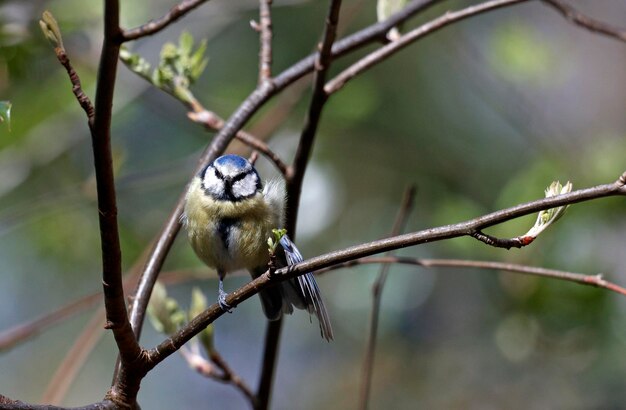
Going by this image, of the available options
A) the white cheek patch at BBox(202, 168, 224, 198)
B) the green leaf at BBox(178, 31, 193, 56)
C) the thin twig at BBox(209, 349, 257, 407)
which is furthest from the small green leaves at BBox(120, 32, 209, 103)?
the thin twig at BBox(209, 349, 257, 407)

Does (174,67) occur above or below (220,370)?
above

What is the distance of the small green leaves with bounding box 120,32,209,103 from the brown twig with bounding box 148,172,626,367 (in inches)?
30.6

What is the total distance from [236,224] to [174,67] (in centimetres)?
42

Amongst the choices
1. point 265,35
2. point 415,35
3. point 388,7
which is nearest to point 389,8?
point 388,7

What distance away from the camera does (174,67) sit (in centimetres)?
187

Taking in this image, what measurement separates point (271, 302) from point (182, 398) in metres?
2.93

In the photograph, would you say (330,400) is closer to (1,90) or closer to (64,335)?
(64,335)

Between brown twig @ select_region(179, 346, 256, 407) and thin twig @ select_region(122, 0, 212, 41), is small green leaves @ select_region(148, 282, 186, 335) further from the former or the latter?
thin twig @ select_region(122, 0, 212, 41)

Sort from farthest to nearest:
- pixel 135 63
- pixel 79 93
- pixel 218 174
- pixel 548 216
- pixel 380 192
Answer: pixel 380 192 → pixel 218 174 → pixel 135 63 → pixel 548 216 → pixel 79 93

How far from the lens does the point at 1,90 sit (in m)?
→ 2.64

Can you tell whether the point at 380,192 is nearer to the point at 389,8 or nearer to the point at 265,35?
the point at 389,8

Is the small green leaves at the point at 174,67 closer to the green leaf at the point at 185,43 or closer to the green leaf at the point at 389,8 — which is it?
the green leaf at the point at 185,43

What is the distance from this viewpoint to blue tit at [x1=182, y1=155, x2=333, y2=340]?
6.41 ft

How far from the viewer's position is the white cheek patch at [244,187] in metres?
2.04
